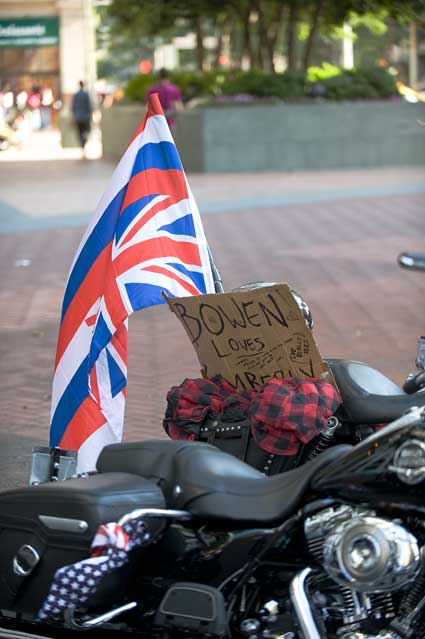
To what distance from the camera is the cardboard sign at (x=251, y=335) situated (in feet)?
14.0

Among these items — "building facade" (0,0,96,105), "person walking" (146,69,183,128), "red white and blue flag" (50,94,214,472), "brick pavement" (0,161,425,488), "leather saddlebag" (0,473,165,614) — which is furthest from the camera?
"building facade" (0,0,96,105)

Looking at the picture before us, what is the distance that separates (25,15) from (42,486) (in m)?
54.5

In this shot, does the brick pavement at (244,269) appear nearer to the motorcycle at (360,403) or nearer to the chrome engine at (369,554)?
the motorcycle at (360,403)

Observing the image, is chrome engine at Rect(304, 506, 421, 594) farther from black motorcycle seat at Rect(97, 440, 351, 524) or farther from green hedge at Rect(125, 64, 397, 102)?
green hedge at Rect(125, 64, 397, 102)

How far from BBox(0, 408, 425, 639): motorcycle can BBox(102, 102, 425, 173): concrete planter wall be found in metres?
21.1

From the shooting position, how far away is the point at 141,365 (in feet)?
28.3

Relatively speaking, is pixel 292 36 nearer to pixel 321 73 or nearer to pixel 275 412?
pixel 321 73

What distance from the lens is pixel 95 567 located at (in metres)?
3.52

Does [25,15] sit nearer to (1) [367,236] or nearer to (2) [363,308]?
(1) [367,236]

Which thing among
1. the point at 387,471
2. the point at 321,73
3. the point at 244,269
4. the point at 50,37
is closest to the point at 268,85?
the point at 321,73

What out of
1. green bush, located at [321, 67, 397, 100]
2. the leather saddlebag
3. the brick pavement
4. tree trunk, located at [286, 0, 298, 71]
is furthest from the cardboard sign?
tree trunk, located at [286, 0, 298, 71]

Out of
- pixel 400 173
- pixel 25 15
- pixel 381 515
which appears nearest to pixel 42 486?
pixel 381 515

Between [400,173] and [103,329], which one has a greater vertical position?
[103,329]

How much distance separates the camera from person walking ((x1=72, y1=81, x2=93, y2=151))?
31594 millimetres
